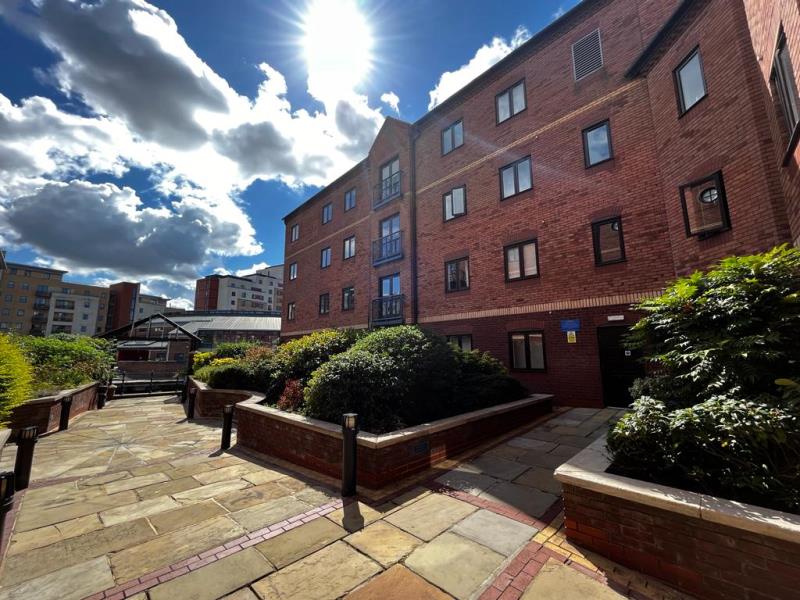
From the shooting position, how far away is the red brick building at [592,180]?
6906mm

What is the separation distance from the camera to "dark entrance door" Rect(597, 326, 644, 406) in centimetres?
940

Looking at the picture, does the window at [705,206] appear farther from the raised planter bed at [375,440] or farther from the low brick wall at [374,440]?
the low brick wall at [374,440]

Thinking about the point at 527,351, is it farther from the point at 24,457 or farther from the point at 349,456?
the point at 24,457

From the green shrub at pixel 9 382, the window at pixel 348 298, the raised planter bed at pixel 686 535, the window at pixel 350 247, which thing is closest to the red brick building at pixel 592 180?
the window at pixel 348 298

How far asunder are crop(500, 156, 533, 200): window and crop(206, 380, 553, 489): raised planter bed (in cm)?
783

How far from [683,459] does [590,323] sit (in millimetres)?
7625

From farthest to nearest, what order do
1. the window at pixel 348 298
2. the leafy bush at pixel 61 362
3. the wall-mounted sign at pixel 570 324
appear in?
the window at pixel 348 298 < the leafy bush at pixel 61 362 < the wall-mounted sign at pixel 570 324

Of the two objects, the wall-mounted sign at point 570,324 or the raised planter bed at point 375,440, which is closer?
the raised planter bed at point 375,440

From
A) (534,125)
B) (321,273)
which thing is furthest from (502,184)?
(321,273)

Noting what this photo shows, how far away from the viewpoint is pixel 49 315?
2847 inches

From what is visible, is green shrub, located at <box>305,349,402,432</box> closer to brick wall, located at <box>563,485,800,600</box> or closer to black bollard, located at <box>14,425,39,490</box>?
brick wall, located at <box>563,485,800,600</box>

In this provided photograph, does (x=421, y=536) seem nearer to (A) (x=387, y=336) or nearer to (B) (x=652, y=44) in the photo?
(A) (x=387, y=336)

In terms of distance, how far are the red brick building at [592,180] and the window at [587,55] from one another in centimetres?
6

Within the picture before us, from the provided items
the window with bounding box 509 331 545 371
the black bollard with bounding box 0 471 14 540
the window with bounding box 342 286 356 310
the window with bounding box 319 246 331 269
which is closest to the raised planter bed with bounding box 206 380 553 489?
the black bollard with bounding box 0 471 14 540
